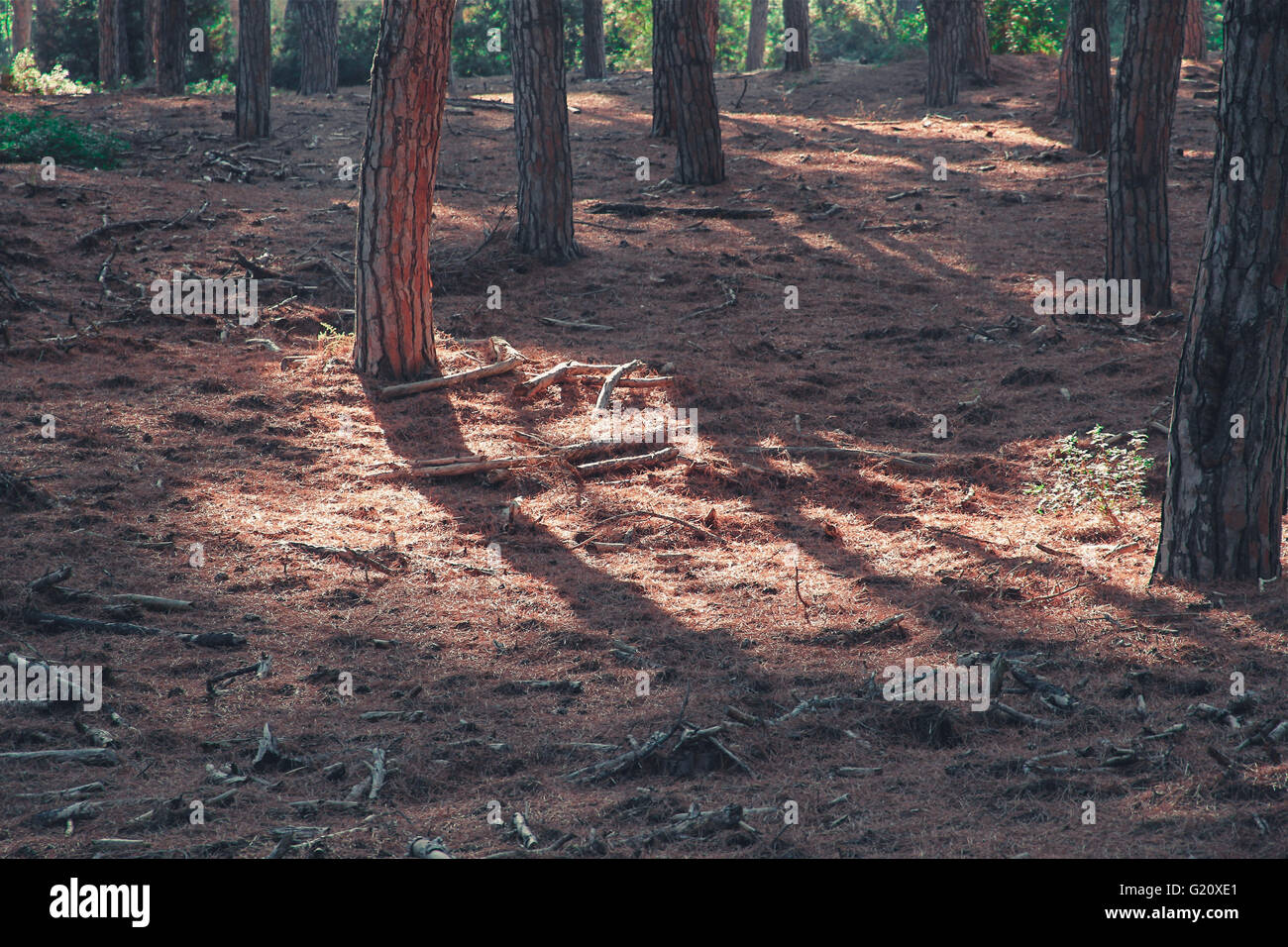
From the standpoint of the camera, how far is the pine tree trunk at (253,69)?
1611cm

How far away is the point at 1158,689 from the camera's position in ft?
16.1

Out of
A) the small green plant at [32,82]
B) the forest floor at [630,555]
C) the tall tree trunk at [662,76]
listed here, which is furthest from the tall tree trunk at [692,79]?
the small green plant at [32,82]

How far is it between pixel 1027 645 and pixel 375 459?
4.72m

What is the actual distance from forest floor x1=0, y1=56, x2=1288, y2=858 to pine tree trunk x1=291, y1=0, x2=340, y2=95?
976cm

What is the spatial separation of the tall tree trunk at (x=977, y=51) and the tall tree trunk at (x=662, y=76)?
5.93 metres

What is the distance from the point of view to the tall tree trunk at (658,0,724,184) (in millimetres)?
14625

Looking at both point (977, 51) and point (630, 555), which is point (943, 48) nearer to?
point (977, 51)

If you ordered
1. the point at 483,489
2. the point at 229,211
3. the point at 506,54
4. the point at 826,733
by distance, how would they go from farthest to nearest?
the point at 506,54, the point at 229,211, the point at 483,489, the point at 826,733

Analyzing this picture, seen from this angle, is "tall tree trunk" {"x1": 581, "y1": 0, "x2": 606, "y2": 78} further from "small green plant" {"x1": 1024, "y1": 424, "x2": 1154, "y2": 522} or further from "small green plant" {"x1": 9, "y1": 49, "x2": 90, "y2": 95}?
"small green plant" {"x1": 1024, "y1": 424, "x2": 1154, "y2": 522}

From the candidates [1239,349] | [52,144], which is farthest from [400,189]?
[52,144]

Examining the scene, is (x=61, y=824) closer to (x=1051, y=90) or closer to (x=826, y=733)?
(x=826, y=733)

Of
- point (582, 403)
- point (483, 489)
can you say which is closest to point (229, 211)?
point (582, 403)

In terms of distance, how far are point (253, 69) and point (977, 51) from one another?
38.7ft
